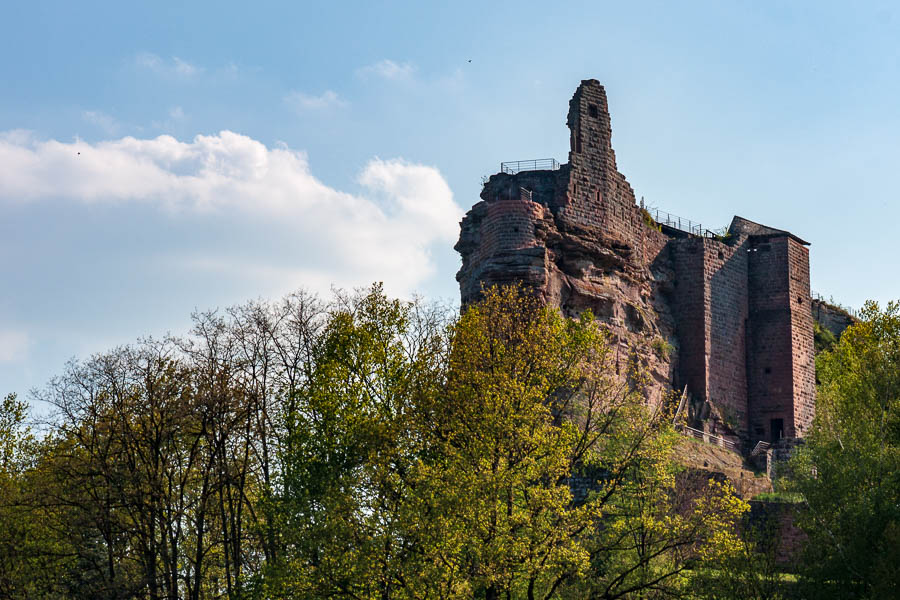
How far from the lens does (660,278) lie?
173 ft

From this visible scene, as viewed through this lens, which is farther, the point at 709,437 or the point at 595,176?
the point at 709,437

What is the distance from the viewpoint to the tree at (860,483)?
27734 mm

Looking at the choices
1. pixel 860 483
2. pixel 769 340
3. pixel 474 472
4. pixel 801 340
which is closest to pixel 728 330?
pixel 769 340

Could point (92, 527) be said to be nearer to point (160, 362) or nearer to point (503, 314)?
point (160, 362)

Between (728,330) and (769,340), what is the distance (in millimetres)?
2196

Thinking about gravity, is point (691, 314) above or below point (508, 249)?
below

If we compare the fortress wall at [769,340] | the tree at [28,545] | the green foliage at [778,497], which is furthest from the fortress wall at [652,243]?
the tree at [28,545]

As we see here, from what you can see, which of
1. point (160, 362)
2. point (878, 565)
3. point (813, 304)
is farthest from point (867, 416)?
point (813, 304)

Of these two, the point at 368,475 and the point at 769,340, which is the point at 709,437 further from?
the point at 368,475

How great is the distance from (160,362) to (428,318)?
803 cm

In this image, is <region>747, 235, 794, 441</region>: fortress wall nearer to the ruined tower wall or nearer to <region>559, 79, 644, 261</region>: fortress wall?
the ruined tower wall

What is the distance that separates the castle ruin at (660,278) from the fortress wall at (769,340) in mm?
49

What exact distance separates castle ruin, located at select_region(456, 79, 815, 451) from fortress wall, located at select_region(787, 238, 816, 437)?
2.7 inches

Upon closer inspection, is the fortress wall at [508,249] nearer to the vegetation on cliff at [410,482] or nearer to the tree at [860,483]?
the vegetation on cliff at [410,482]
